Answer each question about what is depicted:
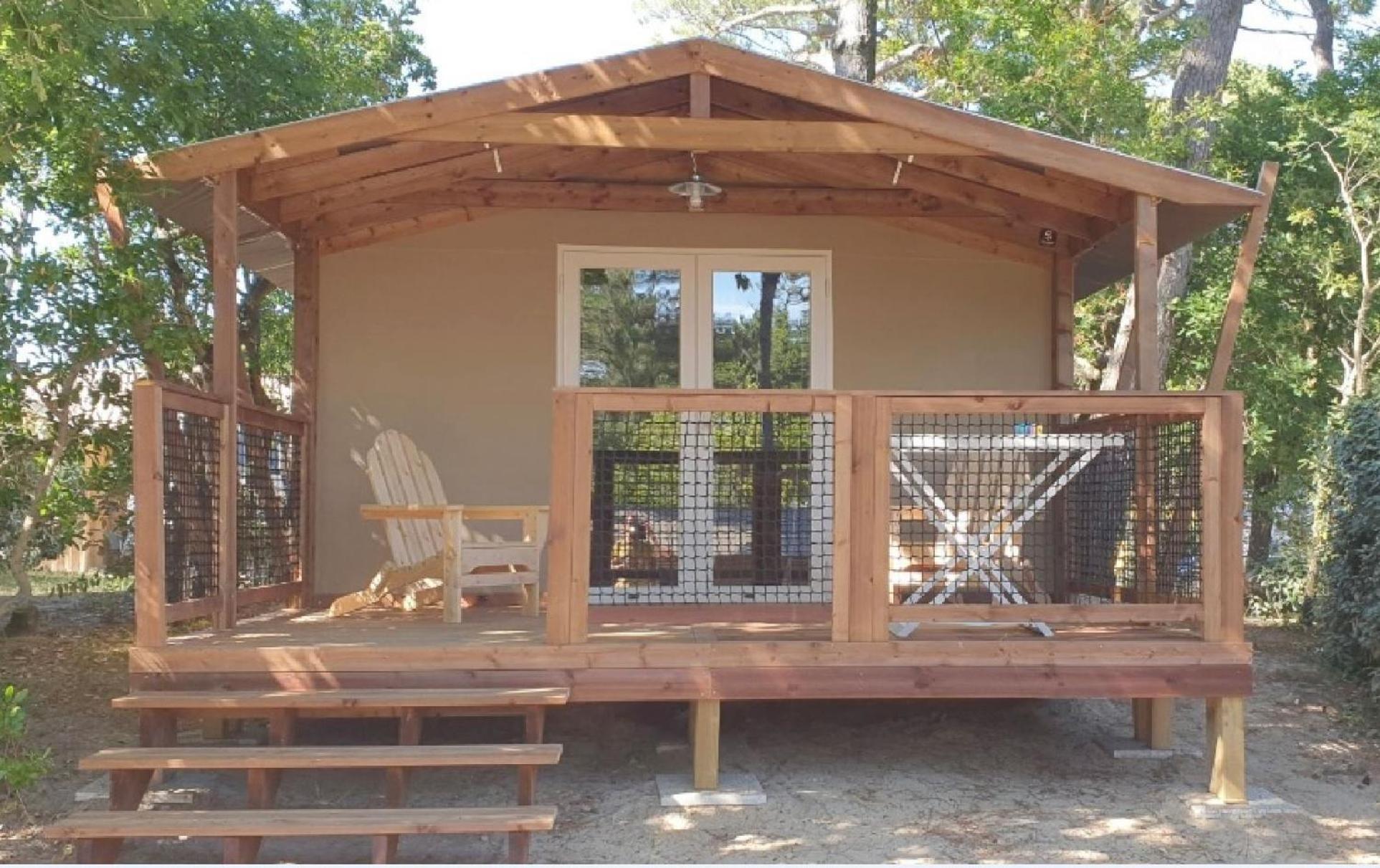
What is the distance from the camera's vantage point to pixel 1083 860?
4.18 meters

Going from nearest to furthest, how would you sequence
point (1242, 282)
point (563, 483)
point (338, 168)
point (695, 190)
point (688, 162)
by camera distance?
point (563, 483) < point (1242, 282) < point (338, 168) < point (695, 190) < point (688, 162)

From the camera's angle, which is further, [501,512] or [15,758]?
[501,512]

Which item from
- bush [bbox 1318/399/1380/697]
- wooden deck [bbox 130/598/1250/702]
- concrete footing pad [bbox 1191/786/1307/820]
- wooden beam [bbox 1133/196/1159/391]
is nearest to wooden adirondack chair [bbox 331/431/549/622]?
wooden deck [bbox 130/598/1250/702]

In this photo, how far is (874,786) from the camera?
493 centimetres

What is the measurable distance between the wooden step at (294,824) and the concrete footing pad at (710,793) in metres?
0.78

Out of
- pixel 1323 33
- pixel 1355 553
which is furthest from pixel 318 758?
pixel 1323 33

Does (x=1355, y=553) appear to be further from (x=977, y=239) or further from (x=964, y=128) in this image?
(x=964, y=128)

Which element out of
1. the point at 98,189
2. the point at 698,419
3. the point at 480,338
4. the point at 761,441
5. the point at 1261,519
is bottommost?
the point at 1261,519

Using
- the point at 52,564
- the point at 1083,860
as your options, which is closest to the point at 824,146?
the point at 1083,860

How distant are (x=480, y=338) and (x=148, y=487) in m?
2.75

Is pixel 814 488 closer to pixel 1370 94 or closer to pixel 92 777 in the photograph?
pixel 92 777

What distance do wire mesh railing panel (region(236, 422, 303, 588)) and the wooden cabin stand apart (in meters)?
0.03

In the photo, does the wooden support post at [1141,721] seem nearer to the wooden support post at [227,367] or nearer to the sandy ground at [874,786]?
the sandy ground at [874,786]

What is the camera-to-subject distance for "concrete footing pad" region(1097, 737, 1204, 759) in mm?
5410
